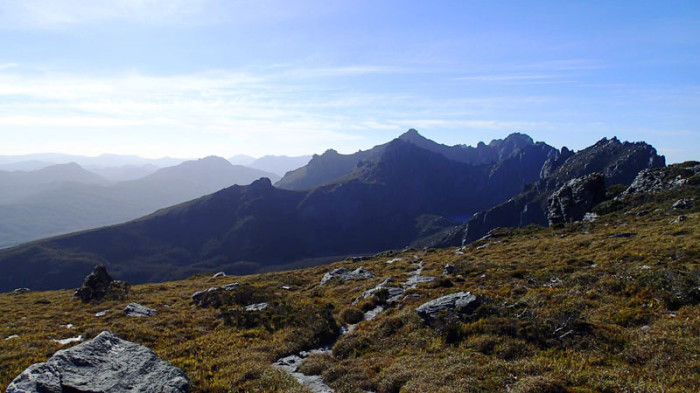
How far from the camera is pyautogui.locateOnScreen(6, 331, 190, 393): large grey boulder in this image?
12.8 meters

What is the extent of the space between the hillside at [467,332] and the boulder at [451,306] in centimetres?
43

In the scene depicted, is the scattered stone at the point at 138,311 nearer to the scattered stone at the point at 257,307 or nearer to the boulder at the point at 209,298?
the boulder at the point at 209,298

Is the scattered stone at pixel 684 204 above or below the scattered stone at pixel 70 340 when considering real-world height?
above

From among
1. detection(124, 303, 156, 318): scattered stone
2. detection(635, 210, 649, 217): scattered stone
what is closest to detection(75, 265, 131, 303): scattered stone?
detection(124, 303, 156, 318): scattered stone

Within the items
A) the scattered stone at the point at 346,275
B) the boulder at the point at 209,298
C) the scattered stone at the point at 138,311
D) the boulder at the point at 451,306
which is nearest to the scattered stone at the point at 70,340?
the scattered stone at the point at 138,311

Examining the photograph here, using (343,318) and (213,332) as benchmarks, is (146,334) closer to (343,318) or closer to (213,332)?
(213,332)

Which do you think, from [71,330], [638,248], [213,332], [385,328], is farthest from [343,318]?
[638,248]

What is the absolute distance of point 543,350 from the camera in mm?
14562

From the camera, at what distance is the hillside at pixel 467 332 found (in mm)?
12766

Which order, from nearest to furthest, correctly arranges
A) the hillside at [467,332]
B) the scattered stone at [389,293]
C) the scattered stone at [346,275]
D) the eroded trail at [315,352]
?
the hillside at [467,332], the eroded trail at [315,352], the scattered stone at [389,293], the scattered stone at [346,275]

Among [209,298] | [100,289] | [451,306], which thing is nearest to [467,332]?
[451,306]

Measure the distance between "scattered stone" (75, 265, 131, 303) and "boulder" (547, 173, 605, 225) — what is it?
8415cm

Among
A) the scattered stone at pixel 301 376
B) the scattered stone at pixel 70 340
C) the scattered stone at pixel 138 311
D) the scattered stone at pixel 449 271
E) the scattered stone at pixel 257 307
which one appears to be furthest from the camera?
the scattered stone at pixel 449 271

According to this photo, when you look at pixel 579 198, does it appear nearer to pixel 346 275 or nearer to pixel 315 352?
pixel 346 275
